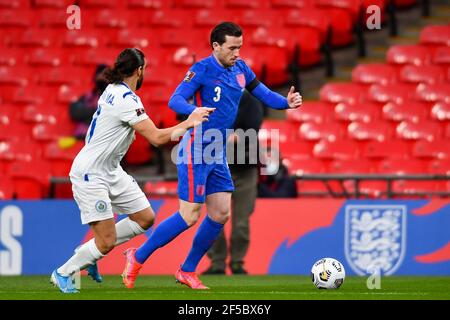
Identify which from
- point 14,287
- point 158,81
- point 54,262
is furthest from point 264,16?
point 14,287

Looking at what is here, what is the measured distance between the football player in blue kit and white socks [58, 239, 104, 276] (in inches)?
20.2

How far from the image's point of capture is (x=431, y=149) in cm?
1384

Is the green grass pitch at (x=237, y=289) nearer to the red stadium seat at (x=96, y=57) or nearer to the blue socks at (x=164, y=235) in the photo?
the blue socks at (x=164, y=235)

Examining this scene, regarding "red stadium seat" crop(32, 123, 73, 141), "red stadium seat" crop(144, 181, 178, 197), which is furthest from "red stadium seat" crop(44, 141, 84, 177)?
"red stadium seat" crop(144, 181, 178, 197)

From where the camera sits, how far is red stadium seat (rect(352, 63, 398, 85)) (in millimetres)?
15477

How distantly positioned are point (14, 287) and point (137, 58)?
240 cm

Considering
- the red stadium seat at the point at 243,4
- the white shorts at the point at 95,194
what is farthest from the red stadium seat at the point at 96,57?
the white shorts at the point at 95,194

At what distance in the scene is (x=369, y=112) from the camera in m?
14.9

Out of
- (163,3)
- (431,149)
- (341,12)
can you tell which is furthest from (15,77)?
(431,149)

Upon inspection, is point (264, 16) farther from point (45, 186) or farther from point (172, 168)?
point (45, 186)

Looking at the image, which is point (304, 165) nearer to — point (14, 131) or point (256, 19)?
point (256, 19)

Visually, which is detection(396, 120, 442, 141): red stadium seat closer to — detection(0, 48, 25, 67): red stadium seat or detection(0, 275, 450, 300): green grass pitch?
detection(0, 275, 450, 300): green grass pitch

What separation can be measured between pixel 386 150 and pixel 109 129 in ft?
19.9

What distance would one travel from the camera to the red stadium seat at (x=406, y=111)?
14.6 metres
